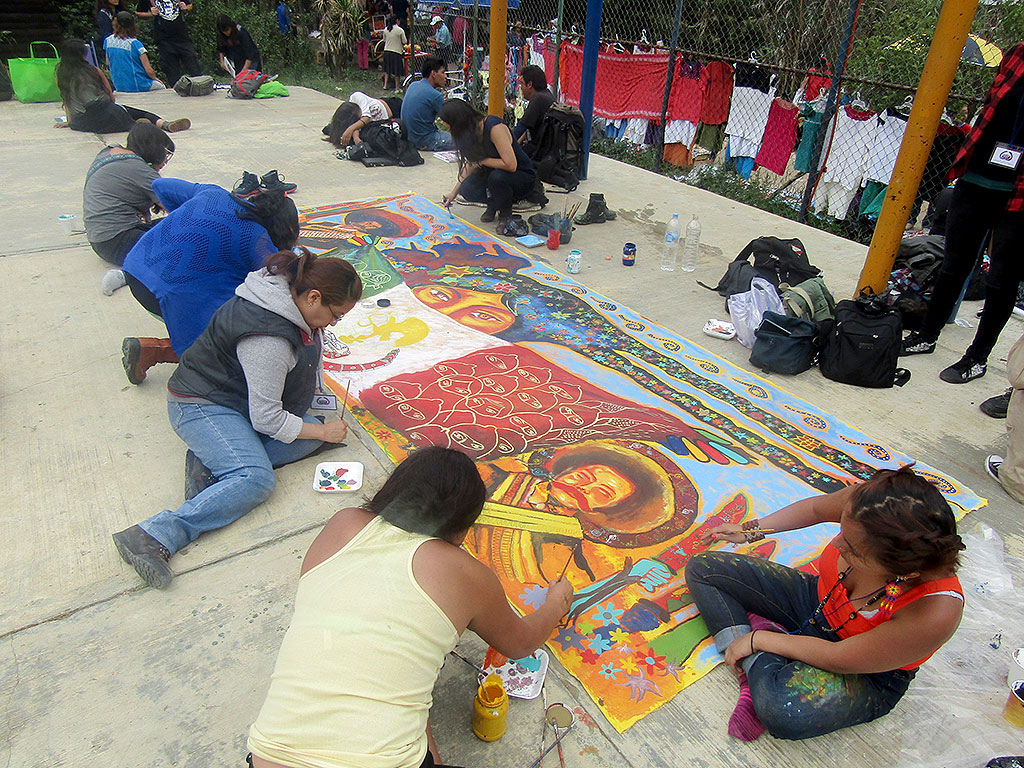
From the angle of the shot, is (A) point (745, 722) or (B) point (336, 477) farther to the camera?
(B) point (336, 477)

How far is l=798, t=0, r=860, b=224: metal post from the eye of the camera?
611cm

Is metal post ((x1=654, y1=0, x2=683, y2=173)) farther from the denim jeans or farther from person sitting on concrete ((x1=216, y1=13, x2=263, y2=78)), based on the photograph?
person sitting on concrete ((x1=216, y1=13, x2=263, y2=78))

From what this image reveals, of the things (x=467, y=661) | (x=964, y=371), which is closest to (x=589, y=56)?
(x=964, y=371)

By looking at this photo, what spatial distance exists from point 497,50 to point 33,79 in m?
7.51

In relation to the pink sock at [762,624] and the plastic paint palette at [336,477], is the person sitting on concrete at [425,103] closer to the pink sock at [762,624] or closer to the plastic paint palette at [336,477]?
the plastic paint palette at [336,477]

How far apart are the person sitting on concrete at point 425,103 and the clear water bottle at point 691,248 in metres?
3.40

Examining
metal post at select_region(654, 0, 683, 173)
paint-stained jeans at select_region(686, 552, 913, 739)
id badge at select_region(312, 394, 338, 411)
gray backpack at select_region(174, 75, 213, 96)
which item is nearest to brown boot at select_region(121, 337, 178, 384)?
id badge at select_region(312, 394, 338, 411)

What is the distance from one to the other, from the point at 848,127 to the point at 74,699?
7.50m

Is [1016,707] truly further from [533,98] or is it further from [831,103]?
[533,98]

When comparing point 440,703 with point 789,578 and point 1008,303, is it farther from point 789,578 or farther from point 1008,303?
point 1008,303

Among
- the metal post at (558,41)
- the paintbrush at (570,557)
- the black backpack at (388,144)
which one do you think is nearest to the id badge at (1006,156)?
the paintbrush at (570,557)

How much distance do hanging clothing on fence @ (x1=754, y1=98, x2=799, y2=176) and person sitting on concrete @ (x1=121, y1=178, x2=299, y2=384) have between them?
623cm

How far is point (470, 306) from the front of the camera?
4754mm

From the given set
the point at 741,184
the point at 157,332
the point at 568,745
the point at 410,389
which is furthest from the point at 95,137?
the point at 568,745
